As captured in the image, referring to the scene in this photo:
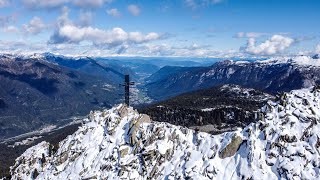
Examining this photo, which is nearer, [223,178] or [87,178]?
[223,178]

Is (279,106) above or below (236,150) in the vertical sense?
A: above

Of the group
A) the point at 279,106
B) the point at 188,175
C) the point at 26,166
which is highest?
the point at 279,106

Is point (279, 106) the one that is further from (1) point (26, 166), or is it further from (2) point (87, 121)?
(1) point (26, 166)

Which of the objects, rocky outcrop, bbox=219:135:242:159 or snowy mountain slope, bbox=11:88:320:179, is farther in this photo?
rocky outcrop, bbox=219:135:242:159

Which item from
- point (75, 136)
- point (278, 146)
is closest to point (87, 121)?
point (75, 136)

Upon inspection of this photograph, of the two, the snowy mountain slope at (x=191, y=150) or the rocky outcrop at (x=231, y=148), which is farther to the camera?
the rocky outcrop at (x=231, y=148)

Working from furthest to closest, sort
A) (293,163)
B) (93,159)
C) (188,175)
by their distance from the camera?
(93,159)
(188,175)
(293,163)

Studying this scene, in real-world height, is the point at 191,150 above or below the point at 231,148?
below

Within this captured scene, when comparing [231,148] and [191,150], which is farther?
[191,150]
